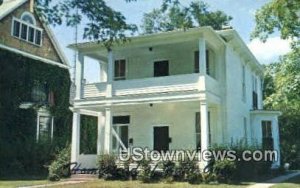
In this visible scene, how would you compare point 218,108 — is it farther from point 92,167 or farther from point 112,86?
point 92,167

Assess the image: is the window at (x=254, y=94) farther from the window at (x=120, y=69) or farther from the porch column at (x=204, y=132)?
the porch column at (x=204, y=132)

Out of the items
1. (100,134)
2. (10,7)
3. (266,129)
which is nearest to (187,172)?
(100,134)

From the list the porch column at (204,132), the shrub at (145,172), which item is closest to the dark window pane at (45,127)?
the shrub at (145,172)

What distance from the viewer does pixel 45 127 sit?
29.7m

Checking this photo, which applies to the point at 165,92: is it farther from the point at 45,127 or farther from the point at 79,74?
the point at 45,127

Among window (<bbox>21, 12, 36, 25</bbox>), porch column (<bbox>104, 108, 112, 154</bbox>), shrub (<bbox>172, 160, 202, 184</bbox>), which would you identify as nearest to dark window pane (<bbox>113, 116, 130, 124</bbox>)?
porch column (<bbox>104, 108, 112, 154</bbox>)

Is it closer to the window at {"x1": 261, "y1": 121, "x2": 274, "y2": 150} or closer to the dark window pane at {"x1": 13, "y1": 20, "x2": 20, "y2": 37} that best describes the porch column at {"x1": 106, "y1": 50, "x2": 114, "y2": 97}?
the dark window pane at {"x1": 13, "y1": 20, "x2": 20, "y2": 37}

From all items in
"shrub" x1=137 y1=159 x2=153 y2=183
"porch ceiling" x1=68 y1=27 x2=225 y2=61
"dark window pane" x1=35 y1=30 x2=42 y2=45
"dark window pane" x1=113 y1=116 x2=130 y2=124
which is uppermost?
"dark window pane" x1=35 y1=30 x2=42 y2=45

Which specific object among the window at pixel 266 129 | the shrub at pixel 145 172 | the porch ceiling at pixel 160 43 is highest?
the porch ceiling at pixel 160 43

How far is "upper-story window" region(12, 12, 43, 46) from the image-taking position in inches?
1172

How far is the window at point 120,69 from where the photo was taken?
968 inches

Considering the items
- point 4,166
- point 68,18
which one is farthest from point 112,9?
point 4,166

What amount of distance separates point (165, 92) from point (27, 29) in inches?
588

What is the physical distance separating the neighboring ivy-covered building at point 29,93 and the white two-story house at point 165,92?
5.42 m
